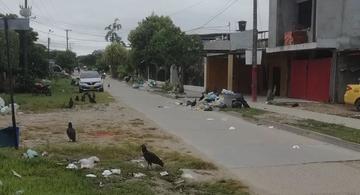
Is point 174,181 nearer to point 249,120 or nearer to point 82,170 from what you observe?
point 82,170

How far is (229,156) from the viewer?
12633mm

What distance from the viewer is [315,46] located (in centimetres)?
2970

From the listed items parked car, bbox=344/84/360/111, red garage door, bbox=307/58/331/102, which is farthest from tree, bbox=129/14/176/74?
parked car, bbox=344/84/360/111

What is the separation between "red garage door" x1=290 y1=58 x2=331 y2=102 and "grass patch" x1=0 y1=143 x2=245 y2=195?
66.8 feet

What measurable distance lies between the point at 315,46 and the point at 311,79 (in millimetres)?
3596

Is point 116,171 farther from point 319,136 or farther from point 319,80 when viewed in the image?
point 319,80

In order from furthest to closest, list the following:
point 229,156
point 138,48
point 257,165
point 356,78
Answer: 1. point 138,48
2. point 356,78
3. point 229,156
4. point 257,165

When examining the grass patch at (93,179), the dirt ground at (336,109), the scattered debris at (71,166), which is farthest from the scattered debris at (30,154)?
the dirt ground at (336,109)

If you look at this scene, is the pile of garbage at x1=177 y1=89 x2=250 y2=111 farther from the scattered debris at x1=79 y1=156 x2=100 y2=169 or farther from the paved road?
the scattered debris at x1=79 y1=156 x2=100 y2=169

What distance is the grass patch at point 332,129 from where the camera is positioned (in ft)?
50.5

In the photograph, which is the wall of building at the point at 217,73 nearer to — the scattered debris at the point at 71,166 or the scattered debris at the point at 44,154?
the scattered debris at the point at 44,154

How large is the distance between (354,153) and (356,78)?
56.1 ft

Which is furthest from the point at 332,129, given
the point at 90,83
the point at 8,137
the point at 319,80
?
the point at 90,83

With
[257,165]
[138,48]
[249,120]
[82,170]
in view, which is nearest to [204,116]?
[249,120]
